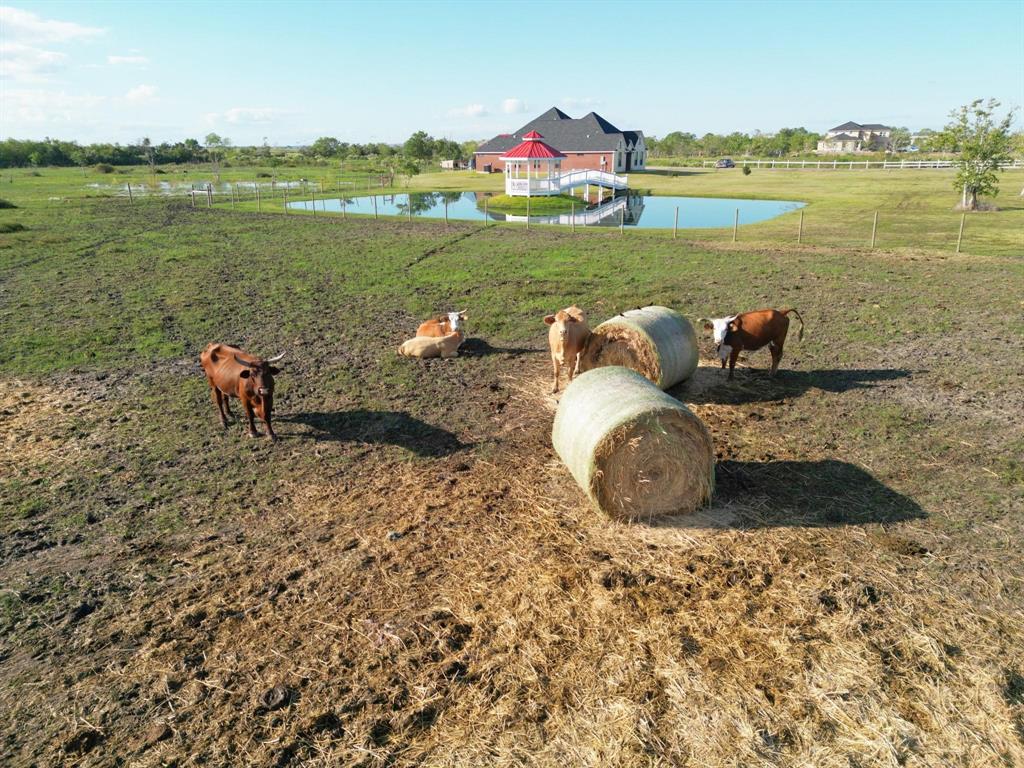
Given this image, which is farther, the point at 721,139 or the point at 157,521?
the point at 721,139

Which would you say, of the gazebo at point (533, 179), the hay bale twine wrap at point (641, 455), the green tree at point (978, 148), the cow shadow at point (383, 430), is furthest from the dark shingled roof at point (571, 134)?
the hay bale twine wrap at point (641, 455)

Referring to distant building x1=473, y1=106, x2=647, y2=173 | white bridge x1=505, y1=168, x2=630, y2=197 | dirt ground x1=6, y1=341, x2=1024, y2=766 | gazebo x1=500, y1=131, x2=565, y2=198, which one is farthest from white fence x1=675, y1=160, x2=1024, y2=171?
dirt ground x1=6, y1=341, x2=1024, y2=766

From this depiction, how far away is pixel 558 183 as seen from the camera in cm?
4872

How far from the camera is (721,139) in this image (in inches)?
5251

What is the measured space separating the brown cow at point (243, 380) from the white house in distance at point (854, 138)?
152 meters

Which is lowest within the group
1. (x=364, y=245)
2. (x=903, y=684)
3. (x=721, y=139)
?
(x=903, y=684)

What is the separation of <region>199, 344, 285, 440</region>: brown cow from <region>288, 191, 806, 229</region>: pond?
25570 millimetres

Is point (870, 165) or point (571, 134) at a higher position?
point (571, 134)

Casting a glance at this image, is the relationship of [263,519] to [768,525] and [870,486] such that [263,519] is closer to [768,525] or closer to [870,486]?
[768,525]

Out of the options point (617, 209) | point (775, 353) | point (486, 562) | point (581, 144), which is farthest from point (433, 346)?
point (581, 144)

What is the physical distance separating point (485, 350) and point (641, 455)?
6.41m

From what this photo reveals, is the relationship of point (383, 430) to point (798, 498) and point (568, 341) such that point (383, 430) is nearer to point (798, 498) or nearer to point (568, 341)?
point (568, 341)

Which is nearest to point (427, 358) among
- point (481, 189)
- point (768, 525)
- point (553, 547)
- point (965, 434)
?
point (553, 547)

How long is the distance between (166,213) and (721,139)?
406 feet
